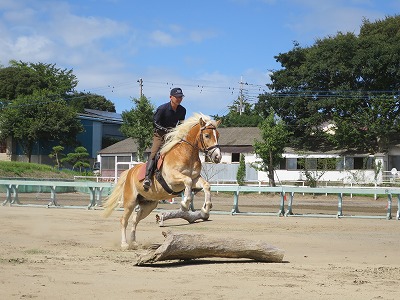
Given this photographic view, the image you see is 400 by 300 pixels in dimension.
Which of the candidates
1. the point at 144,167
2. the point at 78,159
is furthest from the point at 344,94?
the point at 144,167

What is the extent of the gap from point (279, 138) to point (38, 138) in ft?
114

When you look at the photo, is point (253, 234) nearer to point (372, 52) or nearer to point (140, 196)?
point (140, 196)

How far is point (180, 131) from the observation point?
12.9 meters

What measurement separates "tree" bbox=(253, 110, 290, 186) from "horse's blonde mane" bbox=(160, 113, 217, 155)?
121 feet

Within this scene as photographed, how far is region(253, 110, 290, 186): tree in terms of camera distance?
4972cm

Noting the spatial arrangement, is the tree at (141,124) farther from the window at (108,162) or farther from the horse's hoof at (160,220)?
the horse's hoof at (160,220)

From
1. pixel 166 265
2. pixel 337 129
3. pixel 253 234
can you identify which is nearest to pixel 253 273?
pixel 166 265

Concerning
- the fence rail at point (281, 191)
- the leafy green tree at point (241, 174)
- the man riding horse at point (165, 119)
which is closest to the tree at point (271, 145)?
the leafy green tree at point (241, 174)

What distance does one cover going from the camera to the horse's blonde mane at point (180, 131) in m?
12.8

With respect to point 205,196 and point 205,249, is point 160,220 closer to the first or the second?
point 205,196

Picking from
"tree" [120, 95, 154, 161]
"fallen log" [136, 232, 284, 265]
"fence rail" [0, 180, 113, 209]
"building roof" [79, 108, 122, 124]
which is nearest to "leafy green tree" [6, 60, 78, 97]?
"building roof" [79, 108, 122, 124]

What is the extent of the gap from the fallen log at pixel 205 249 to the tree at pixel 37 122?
64.7 m

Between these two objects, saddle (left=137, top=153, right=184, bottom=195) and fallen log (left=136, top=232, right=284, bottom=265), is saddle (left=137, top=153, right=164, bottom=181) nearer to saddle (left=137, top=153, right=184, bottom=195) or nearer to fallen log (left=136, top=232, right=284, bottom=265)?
saddle (left=137, top=153, right=184, bottom=195)

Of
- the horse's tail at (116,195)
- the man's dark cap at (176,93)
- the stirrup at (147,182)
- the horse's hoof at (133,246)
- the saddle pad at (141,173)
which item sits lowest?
the horse's hoof at (133,246)
